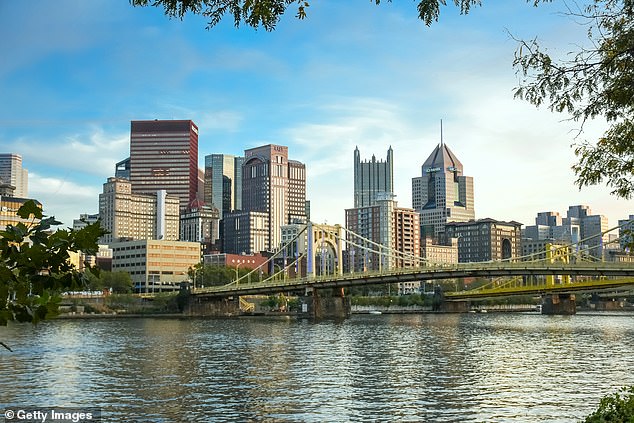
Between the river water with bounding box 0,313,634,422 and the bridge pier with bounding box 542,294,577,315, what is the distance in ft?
345

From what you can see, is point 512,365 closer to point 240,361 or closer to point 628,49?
point 240,361

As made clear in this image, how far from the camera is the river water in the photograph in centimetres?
2927

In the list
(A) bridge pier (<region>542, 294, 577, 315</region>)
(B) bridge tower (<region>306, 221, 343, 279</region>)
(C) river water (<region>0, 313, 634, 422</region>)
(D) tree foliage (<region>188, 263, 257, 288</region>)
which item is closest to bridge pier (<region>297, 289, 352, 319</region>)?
(B) bridge tower (<region>306, 221, 343, 279</region>)

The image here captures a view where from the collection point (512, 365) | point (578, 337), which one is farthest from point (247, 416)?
point (578, 337)

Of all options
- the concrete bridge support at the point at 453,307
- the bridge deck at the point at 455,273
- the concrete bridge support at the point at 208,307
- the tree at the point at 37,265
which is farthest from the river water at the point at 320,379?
the concrete bridge support at the point at 453,307

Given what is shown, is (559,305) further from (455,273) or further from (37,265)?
(37,265)

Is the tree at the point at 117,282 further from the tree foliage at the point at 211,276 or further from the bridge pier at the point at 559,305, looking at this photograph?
the bridge pier at the point at 559,305

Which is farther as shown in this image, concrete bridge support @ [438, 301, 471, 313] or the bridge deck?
concrete bridge support @ [438, 301, 471, 313]

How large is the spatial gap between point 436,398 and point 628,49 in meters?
19.7

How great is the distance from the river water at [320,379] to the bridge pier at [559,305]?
105 m

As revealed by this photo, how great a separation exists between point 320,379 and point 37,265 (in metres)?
32.4

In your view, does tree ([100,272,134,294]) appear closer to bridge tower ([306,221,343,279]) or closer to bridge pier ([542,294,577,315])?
bridge tower ([306,221,343,279])

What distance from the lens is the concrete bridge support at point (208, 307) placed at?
15688 centimetres

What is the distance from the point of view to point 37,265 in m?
8.54
